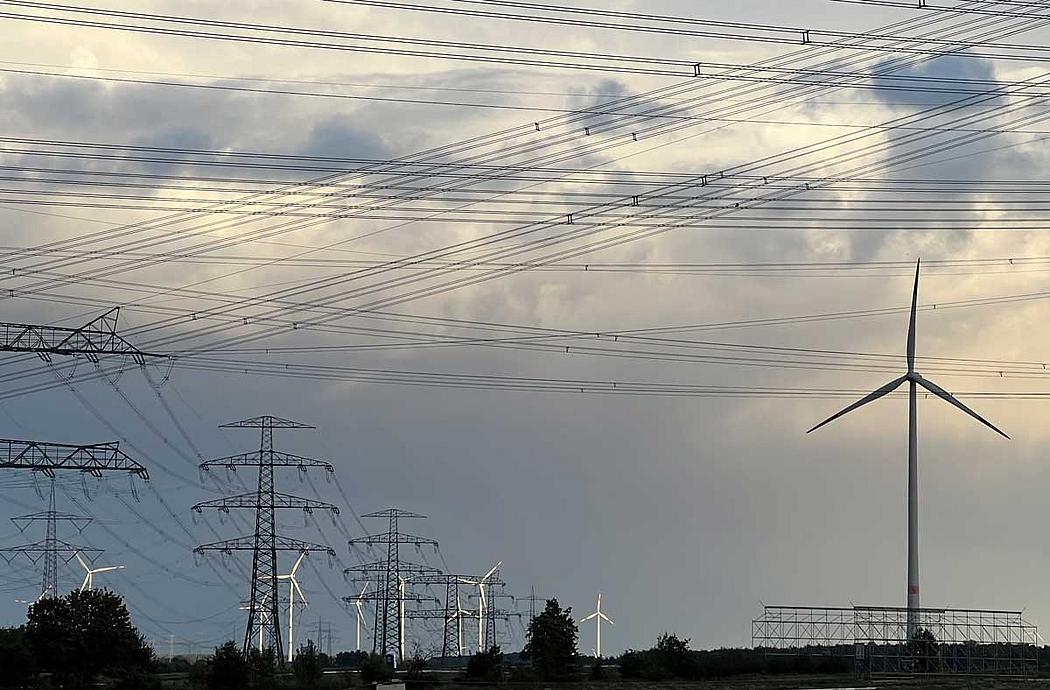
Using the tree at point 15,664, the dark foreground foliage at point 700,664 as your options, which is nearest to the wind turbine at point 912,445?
the dark foreground foliage at point 700,664

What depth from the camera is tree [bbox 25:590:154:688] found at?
105 m

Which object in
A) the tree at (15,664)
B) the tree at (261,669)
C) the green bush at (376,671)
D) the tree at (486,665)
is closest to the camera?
the tree at (261,669)

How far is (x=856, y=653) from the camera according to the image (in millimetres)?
117500

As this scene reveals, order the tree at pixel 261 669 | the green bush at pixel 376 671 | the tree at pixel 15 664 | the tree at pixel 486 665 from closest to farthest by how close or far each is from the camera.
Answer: the tree at pixel 261 669 < the tree at pixel 15 664 < the green bush at pixel 376 671 < the tree at pixel 486 665

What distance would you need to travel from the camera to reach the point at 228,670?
326 feet

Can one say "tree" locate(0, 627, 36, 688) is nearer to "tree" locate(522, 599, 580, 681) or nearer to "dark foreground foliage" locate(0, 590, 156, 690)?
"dark foreground foliage" locate(0, 590, 156, 690)

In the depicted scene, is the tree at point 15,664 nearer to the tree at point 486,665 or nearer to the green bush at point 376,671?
the green bush at point 376,671

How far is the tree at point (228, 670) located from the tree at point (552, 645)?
994 inches

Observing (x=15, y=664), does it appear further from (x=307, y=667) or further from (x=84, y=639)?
(x=307, y=667)

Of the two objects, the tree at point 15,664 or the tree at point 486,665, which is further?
the tree at point 486,665

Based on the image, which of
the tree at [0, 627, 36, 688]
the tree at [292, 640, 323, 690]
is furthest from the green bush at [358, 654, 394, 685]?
the tree at [0, 627, 36, 688]

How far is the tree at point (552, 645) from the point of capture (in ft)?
375

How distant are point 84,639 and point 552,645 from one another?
120 feet

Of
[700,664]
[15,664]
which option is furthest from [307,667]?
[700,664]
